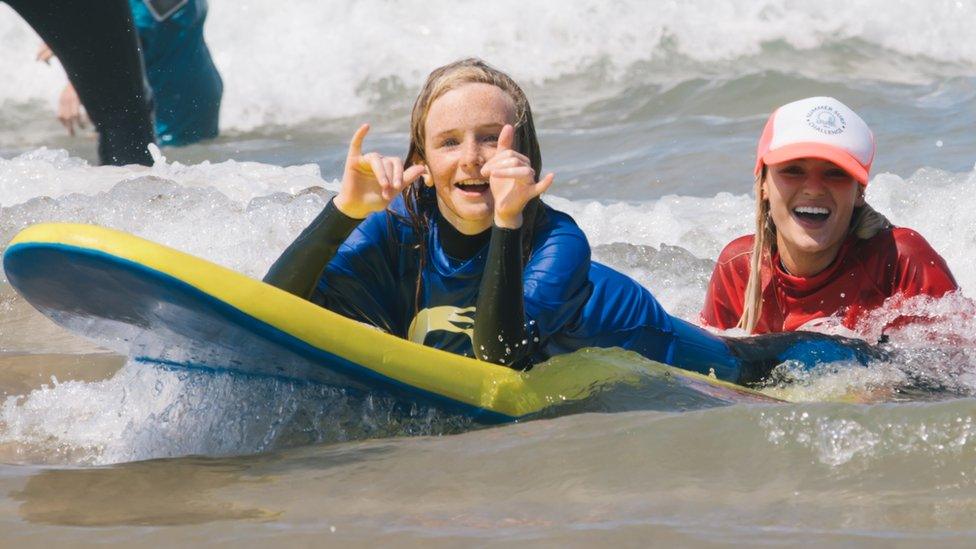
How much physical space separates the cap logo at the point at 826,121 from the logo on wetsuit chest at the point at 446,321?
1303mm

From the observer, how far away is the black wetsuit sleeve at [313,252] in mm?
3328

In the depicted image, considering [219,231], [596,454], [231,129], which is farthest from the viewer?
[231,129]

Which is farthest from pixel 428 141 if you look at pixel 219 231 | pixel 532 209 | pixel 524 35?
pixel 524 35

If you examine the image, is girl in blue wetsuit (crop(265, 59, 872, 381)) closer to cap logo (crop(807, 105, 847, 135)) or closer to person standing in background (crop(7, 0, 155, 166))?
cap logo (crop(807, 105, 847, 135))

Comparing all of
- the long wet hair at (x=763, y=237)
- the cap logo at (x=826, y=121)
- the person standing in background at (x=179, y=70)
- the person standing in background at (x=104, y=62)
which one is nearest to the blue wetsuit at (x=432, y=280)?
the long wet hair at (x=763, y=237)

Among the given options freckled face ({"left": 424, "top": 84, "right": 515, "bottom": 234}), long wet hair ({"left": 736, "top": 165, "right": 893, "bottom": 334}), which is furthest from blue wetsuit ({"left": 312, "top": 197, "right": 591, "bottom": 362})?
long wet hair ({"left": 736, "top": 165, "right": 893, "bottom": 334})

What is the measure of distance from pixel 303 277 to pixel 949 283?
6.25ft

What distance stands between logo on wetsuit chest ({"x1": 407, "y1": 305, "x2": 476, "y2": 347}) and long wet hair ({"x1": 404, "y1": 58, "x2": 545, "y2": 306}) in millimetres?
Result: 58

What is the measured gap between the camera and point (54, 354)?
4324 millimetres

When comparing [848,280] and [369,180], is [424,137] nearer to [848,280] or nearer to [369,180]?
[369,180]

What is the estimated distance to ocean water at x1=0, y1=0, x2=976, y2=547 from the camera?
104 inches

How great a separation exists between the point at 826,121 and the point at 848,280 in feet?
1.56

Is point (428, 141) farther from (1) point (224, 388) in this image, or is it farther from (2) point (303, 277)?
(1) point (224, 388)

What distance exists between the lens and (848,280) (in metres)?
4.20
